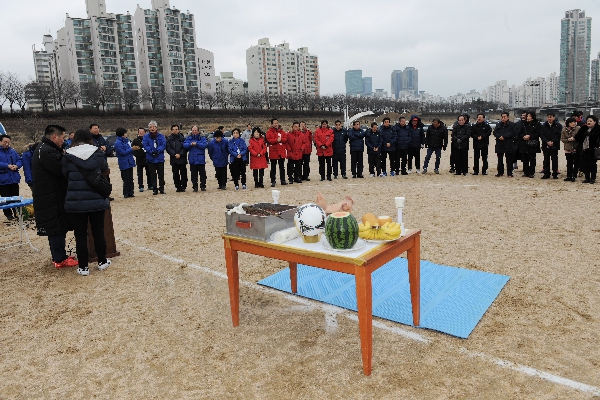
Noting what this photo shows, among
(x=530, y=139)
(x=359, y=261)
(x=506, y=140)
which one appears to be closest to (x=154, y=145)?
(x=359, y=261)

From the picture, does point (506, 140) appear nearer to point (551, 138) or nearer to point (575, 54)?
point (551, 138)

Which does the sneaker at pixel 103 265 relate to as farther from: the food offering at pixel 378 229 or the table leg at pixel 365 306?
the table leg at pixel 365 306

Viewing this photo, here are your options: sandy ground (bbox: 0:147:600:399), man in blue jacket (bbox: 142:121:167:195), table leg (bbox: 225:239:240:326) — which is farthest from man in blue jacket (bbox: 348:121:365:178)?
table leg (bbox: 225:239:240:326)

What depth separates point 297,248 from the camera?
3.09m

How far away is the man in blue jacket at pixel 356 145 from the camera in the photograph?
12.6 meters

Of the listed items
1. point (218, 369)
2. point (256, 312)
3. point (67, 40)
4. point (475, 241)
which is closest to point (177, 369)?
point (218, 369)

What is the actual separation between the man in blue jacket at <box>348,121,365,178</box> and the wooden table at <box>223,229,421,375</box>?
9188mm

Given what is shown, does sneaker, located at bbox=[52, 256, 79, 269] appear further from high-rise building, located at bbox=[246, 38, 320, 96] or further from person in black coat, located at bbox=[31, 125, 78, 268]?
high-rise building, located at bbox=[246, 38, 320, 96]

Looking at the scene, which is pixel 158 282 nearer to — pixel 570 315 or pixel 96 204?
pixel 96 204

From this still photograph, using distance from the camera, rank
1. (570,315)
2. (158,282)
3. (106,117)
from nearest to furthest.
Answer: (570,315) → (158,282) → (106,117)

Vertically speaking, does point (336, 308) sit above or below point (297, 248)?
below

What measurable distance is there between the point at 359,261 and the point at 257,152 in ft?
29.7

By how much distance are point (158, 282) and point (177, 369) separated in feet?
6.61

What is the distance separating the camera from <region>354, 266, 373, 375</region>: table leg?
279 cm
